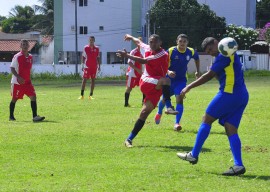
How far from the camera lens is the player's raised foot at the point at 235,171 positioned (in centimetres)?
956

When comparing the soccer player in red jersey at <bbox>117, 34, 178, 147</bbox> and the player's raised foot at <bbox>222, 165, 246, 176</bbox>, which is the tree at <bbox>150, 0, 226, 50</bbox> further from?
the player's raised foot at <bbox>222, 165, 246, 176</bbox>

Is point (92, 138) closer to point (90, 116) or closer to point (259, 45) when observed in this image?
point (90, 116)

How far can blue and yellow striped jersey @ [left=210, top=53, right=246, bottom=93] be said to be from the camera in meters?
9.62

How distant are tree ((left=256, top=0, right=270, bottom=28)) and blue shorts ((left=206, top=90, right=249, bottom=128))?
96473mm

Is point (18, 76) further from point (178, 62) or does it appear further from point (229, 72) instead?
point (229, 72)

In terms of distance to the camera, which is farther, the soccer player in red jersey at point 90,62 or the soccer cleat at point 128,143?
the soccer player in red jersey at point 90,62

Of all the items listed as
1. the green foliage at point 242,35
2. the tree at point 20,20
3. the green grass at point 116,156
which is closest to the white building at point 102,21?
the green foliage at point 242,35

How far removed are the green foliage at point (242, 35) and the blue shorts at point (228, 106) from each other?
64.9 metres

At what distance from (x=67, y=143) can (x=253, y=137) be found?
3.73 m

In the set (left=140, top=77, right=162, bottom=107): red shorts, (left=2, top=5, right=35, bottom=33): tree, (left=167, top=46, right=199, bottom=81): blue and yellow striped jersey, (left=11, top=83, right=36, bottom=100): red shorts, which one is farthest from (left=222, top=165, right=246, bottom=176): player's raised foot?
(left=2, top=5, right=35, bottom=33): tree

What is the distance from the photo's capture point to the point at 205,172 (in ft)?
32.3

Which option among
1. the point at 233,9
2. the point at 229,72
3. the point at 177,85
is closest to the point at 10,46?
the point at 233,9

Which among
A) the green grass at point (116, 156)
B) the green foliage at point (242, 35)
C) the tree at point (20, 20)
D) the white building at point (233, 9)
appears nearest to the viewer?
the green grass at point (116, 156)

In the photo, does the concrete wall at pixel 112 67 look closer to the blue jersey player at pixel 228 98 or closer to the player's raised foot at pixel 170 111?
the player's raised foot at pixel 170 111
